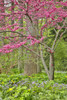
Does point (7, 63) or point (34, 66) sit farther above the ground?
point (7, 63)

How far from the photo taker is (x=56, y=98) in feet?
10.2

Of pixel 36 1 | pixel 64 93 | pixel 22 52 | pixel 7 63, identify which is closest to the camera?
pixel 64 93

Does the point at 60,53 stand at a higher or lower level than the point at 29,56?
lower

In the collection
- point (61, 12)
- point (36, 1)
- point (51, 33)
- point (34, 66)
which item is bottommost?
point (34, 66)

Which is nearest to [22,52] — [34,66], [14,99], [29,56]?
[29,56]

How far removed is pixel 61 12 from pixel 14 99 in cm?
344

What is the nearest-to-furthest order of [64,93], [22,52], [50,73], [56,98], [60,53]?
[56,98] → [64,93] → [50,73] → [22,52] → [60,53]

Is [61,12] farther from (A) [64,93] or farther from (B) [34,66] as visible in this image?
(B) [34,66]

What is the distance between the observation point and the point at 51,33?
34.3 ft

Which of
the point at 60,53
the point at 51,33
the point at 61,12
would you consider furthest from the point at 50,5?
the point at 60,53

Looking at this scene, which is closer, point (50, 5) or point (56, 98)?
point (56, 98)

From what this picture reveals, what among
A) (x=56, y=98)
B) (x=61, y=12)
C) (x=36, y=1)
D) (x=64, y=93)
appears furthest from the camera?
(x=61, y=12)

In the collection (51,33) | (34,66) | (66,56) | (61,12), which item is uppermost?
(61,12)

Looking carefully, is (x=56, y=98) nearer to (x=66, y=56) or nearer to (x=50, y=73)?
(x=50, y=73)
